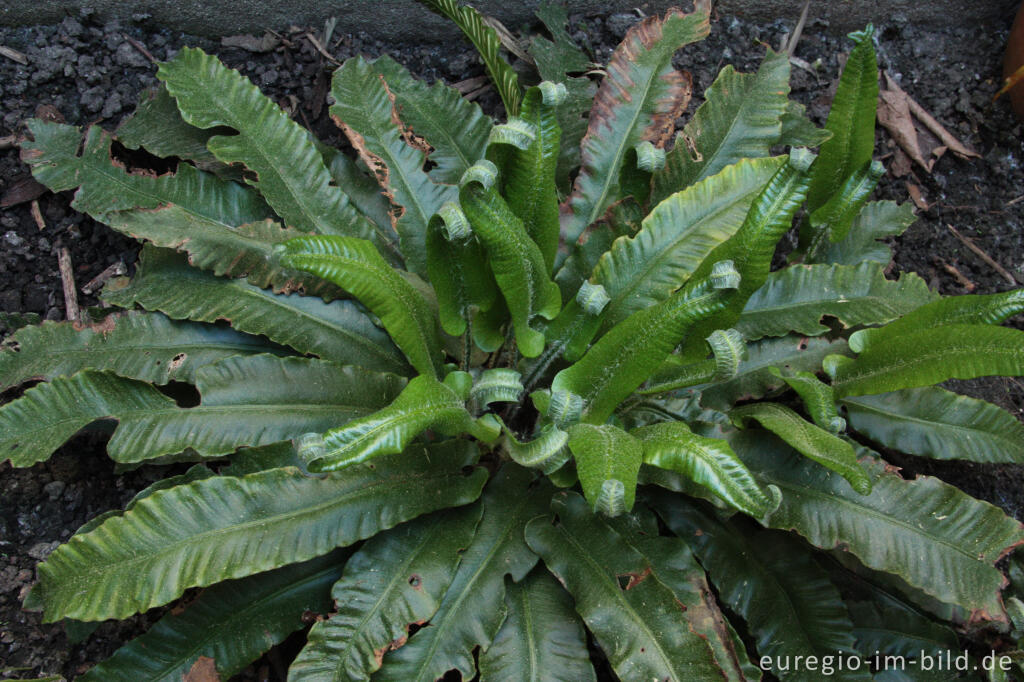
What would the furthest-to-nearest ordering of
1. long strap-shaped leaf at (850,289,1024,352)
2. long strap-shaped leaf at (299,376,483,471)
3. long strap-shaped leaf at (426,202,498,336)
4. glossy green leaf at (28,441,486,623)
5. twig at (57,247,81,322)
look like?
twig at (57,247,81,322) → long strap-shaped leaf at (850,289,1024,352) → long strap-shaped leaf at (426,202,498,336) → glossy green leaf at (28,441,486,623) → long strap-shaped leaf at (299,376,483,471)

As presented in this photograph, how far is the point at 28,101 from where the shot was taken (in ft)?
8.21

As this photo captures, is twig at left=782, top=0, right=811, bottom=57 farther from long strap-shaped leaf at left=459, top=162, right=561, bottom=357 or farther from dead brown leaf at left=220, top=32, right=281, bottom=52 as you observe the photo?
dead brown leaf at left=220, top=32, right=281, bottom=52

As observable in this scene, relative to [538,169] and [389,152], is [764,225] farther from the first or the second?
[389,152]

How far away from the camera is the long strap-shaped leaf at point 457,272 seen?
169 centimetres

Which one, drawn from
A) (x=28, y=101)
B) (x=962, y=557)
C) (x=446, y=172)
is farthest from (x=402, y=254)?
(x=962, y=557)

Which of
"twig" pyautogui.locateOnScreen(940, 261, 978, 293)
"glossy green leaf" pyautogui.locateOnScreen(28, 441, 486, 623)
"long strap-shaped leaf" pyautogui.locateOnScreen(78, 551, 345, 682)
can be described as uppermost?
"twig" pyautogui.locateOnScreen(940, 261, 978, 293)

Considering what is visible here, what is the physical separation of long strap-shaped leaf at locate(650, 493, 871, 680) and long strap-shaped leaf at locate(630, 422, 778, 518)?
0.38 meters

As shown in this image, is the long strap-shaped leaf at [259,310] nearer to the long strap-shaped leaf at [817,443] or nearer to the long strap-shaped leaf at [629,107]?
the long strap-shaped leaf at [629,107]

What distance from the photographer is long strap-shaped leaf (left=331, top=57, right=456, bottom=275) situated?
7.16 ft

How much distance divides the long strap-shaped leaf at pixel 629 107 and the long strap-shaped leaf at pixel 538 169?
0.26m

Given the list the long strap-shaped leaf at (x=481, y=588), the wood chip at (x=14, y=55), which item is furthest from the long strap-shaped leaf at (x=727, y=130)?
the wood chip at (x=14, y=55)

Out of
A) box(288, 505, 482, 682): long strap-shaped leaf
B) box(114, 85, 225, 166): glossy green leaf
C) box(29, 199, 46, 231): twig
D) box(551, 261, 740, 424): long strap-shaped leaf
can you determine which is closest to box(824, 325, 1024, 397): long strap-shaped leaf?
box(551, 261, 740, 424): long strap-shaped leaf

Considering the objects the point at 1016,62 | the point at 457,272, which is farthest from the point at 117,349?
the point at 1016,62

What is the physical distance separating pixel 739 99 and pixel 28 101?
2270mm
